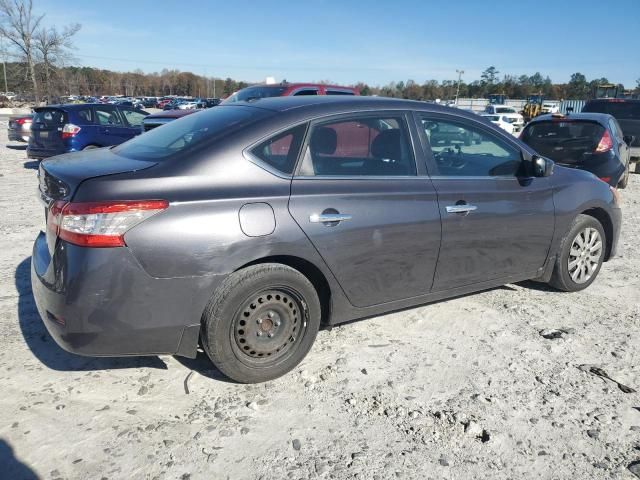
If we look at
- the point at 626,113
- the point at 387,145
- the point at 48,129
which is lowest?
the point at 48,129

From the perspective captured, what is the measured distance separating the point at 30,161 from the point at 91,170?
462 inches

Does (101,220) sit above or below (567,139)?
below

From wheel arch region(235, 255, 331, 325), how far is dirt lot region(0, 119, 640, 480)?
38 centimetres

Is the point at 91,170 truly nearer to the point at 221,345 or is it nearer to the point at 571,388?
the point at 221,345

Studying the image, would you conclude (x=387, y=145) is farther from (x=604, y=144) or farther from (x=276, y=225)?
(x=604, y=144)

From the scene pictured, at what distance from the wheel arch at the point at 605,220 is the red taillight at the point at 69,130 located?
32.6 feet

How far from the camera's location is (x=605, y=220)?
15.8 ft

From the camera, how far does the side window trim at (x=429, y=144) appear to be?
3648mm

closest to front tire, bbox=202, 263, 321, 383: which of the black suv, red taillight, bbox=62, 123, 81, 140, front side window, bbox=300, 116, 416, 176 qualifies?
front side window, bbox=300, 116, 416, 176

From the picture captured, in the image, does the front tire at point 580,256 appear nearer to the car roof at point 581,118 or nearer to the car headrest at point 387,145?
the car headrest at point 387,145

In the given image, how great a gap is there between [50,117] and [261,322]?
10238 millimetres

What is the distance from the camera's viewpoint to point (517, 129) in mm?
31688

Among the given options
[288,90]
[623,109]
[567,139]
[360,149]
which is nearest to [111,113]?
[288,90]

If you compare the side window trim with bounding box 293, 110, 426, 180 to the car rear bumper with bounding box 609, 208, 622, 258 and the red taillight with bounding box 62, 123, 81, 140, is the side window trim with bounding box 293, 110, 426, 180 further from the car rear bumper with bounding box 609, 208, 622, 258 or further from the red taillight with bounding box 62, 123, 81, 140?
the red taillight with bounding box 62, 123, 81, 140
